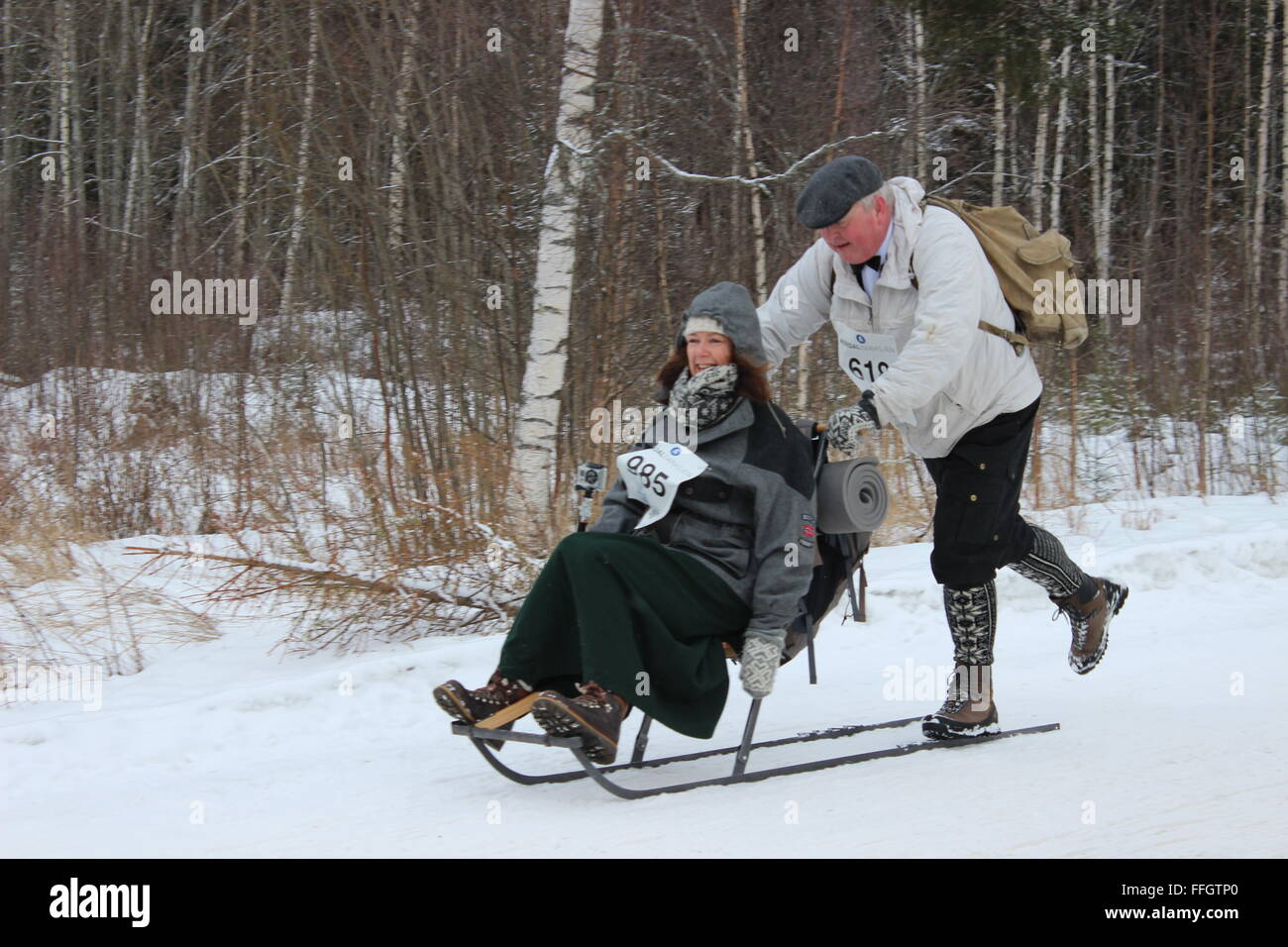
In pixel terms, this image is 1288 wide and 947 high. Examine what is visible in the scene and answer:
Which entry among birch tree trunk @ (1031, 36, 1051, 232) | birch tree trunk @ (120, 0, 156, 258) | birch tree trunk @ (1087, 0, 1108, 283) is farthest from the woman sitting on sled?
birch tree trunk @ (120, 0, 156, 258)

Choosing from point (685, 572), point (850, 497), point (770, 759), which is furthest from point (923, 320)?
point (770, 759)

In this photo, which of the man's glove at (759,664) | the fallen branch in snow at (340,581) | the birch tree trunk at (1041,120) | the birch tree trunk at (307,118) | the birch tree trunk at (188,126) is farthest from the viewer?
the birch tree trunk at (188,126)

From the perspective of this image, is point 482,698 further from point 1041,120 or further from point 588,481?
point 1041,120

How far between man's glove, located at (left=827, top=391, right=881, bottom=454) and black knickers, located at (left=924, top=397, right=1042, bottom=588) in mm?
532

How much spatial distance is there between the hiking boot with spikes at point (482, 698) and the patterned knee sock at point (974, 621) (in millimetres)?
1612

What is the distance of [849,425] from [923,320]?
44cm

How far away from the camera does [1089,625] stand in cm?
467

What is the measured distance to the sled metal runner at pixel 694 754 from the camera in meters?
3.49

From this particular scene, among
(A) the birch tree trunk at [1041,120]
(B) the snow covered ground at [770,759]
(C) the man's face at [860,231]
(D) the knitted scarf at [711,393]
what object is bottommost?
(B) the snow covered ground at [770,759]

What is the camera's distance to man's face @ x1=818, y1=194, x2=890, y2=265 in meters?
3.90

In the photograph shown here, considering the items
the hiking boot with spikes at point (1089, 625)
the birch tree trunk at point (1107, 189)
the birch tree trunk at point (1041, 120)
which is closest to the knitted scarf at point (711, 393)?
the hiking boot with spikes at point (1089, 625)

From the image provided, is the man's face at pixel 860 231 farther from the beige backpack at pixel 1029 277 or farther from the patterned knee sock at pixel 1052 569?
the patterned knee sock at pixel 1052 569

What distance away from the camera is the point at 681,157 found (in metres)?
9.40

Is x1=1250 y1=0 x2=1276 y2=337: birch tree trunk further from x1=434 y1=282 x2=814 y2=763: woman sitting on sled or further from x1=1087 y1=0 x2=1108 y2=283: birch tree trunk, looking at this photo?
x1=434 y1=282 x2=814 y2=763: woman sitting on sled
